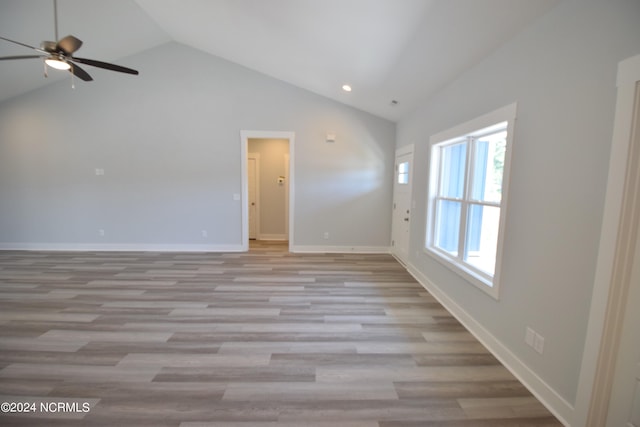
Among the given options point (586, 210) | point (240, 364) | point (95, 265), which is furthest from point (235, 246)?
point (586, 210)

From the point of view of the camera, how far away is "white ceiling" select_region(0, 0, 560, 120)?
2.10 metres

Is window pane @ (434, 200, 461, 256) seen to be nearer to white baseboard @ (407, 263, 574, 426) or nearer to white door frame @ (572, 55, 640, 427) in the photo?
white baseboard @ (407, 263, 574, 426)

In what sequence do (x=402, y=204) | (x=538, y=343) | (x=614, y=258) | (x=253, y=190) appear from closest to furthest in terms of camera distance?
1. (x=614, y=258)
2. (x=538, y=343)
3. (x=402, y=204)
4. (x=253, y=190)

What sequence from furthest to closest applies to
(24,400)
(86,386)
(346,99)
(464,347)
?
(346,99)
(464,347)
(86,386)
(24,400)

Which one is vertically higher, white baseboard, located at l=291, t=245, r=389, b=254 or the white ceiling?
the white ceiling

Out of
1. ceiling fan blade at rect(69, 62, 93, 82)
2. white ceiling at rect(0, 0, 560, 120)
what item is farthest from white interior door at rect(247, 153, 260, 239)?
ceiling fan blade at rect(69, 62, 93, 82)

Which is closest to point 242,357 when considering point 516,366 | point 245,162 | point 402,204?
point 516,366

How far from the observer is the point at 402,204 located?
479cm

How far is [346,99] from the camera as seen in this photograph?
4.83 m

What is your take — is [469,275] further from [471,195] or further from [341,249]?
[341,249]

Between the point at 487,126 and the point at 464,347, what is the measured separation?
1.98 metres

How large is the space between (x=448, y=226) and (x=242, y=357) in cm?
279

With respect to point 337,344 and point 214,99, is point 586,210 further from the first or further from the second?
point 214,99

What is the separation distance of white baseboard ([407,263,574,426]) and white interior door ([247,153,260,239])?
484 centimetres
